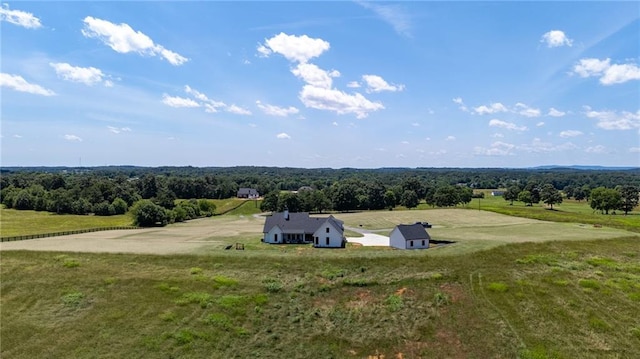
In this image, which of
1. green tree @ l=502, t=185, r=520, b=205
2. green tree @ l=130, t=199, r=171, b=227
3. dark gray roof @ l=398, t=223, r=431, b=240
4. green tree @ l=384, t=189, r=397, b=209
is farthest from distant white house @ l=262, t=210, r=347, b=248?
green tree @ l=502, t=185, r=520, b=205

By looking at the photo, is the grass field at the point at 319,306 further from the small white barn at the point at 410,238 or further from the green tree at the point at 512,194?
the green tree at the point at 512,194

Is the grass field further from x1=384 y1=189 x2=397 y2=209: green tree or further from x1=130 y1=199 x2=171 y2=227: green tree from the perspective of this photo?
x1=384 y1=189 x2=397 y2=209: green tree

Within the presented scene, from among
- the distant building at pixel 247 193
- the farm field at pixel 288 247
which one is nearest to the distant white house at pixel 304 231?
the farm field at pixel 288 247

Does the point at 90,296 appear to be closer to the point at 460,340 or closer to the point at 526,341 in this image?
the point at 460,340

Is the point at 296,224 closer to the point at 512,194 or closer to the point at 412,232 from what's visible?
the point at 412,232

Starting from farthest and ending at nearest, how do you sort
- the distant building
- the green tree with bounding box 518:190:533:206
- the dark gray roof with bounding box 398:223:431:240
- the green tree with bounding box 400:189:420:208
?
the distant building < the green tree with bounding box 518:190:533:206 < the green tree with bounding box 400:189:420:208 < the dark gray roof with bounding box 398:223:431:240

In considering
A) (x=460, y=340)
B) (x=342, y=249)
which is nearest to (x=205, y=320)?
(x=460, y=340)

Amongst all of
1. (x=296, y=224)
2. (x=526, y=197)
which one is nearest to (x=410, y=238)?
(x=296, y=224)
